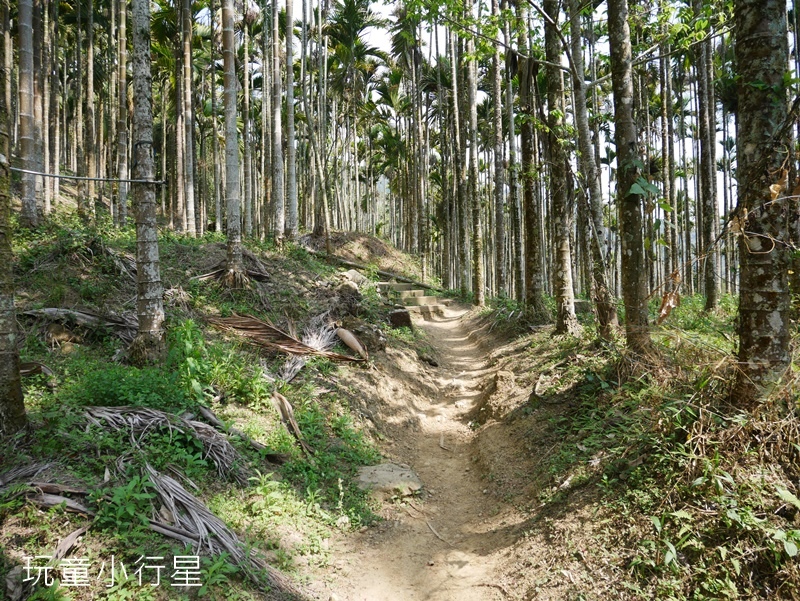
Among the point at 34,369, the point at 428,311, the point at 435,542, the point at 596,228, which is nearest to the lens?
the point at 435,542

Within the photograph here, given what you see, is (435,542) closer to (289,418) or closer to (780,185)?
(289,418)

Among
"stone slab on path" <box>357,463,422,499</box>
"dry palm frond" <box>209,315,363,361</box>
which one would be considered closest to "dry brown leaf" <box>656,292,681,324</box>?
Answer: "stone slab on path" <box>357,463,422,499</box>

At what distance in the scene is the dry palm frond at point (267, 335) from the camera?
7262mm

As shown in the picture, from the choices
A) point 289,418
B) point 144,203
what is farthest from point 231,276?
point 289,418

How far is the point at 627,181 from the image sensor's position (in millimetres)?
5211

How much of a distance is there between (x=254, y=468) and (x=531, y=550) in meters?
2.73

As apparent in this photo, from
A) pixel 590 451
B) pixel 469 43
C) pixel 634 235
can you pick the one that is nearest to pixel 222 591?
pixel 590 451

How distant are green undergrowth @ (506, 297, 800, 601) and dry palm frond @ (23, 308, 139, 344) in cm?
559

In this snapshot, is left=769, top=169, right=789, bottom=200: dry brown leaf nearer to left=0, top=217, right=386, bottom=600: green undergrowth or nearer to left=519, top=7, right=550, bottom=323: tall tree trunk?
left=0, top=217, right=386, bottom=600: green undergrowth

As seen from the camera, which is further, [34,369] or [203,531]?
[34,369]

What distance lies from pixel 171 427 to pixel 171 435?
0.08 meters

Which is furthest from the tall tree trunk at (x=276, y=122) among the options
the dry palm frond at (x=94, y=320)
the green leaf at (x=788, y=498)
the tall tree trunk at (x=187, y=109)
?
the green leaf at (x=788, y=498)

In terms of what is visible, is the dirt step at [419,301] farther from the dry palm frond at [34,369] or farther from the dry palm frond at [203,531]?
the dry palm frond at [203,531]

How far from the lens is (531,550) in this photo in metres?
3.73
